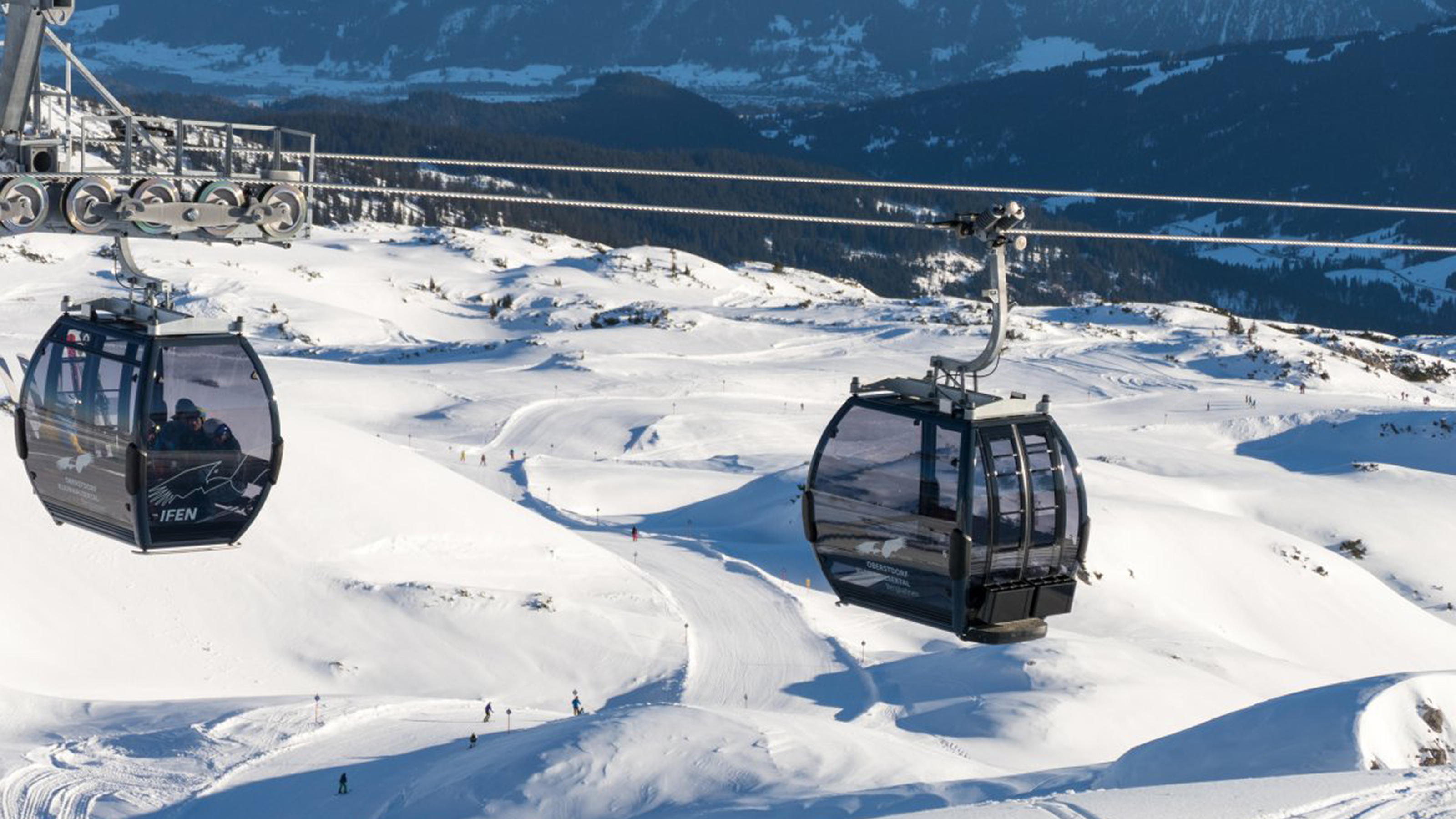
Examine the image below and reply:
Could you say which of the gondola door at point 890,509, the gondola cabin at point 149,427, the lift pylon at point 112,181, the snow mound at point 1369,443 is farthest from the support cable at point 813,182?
the snow mound at point 1369,443

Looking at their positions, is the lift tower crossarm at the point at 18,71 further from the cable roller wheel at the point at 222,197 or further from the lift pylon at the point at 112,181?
the cable roller wheel at the point at 222,197

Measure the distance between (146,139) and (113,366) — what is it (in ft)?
7.40

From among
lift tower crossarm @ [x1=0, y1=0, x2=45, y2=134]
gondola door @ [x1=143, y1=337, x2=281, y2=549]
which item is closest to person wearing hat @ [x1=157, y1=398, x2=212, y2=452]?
gondola door @ [x1=143, y1=337, x2=281, y2=549]

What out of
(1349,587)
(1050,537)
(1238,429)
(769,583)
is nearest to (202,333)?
(1050,537)

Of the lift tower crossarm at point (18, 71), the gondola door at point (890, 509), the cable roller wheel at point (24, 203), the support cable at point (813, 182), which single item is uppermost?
the lift tower crossarm at point (18, 71)

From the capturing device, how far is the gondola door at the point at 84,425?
19047 mm

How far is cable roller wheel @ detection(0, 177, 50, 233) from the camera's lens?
1797 cm

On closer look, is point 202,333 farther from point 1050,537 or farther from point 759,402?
point 759,402

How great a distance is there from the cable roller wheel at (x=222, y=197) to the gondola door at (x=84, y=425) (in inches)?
52.3

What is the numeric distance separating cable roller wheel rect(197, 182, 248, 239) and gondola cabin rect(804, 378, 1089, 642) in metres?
6.15

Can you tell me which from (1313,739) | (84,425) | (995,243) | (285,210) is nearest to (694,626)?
(1313,739)

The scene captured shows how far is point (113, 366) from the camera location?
1919 cm

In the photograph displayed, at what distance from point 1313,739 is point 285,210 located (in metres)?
23.4

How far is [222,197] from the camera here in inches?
746
